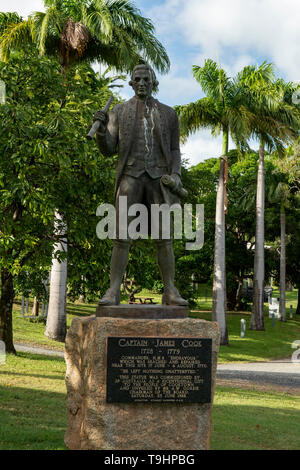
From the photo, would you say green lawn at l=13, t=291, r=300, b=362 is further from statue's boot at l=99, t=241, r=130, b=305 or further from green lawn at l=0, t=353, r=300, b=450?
statue's boot at l=99, t=241, r=130, b=305

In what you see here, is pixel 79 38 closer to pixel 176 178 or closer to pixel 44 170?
pixel 44 170

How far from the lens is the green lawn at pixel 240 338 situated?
1885cm

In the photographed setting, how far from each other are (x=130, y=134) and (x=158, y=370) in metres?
2.66

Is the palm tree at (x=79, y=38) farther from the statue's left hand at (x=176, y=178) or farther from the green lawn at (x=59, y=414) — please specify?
the statue's left hand at (x=176, y=178)

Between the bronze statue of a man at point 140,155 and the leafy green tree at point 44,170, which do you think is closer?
the bronze statue of a man at point 140,155

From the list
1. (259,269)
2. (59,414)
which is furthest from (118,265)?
(259,269)

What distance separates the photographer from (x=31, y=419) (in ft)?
25.3

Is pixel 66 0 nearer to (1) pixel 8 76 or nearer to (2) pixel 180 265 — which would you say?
(1) pixel 8 76

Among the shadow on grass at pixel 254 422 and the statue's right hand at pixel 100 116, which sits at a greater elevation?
the statue's right hand at pixel 100 116

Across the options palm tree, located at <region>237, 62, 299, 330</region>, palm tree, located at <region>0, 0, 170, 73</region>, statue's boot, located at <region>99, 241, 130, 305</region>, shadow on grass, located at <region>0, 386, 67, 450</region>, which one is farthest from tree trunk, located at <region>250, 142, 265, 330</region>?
statue's boot, located at <region>99, 241, 130, 305</region>

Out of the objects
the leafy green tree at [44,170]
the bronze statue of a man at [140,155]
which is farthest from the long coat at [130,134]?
the leafy green tree at [44,170]

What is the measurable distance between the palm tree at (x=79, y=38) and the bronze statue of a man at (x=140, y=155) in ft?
35.1

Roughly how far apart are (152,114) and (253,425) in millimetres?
5017

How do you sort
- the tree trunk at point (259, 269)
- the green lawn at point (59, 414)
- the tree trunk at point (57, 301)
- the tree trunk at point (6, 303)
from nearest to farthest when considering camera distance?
1. the green lawn at point (59, 414)
2. the tree trunk at point (6, 303)
3. the tree trunk at point (57, 301)
4. the tree trunk at point (259, 269)
